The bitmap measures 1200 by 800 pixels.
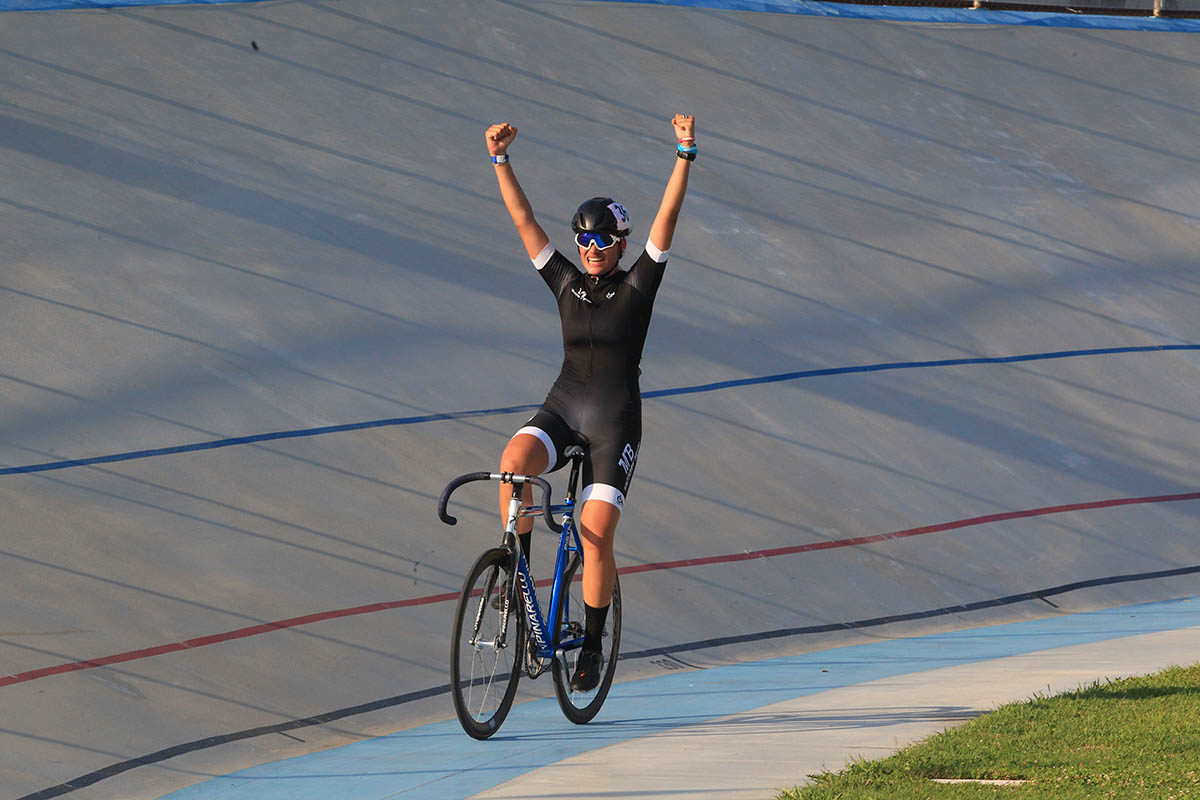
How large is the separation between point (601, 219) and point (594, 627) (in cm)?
117

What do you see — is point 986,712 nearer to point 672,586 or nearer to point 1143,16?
point 672,586

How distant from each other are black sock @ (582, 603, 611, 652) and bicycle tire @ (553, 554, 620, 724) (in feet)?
0.25

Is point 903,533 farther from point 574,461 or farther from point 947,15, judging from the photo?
point 947,15

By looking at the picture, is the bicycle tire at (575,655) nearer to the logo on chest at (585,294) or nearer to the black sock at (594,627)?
the black sock at (594,627)

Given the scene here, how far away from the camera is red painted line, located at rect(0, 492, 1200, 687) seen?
4344 mm

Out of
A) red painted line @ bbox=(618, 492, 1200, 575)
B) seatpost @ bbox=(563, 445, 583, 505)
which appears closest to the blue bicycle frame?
seatpost @ bbox=(563, 445, 583, 505)

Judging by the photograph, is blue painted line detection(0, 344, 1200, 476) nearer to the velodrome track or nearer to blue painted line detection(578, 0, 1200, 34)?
the velodrome track

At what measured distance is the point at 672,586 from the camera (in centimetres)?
546

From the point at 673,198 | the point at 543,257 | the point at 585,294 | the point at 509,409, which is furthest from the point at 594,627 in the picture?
the point at 509,409

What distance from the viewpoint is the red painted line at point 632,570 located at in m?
4.34

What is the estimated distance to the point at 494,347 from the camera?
6.85 metres

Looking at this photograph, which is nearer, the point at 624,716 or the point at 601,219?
the point at 601,219

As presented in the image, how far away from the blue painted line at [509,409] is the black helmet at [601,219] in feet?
7.86

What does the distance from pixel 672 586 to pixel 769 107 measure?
5.16 metres
